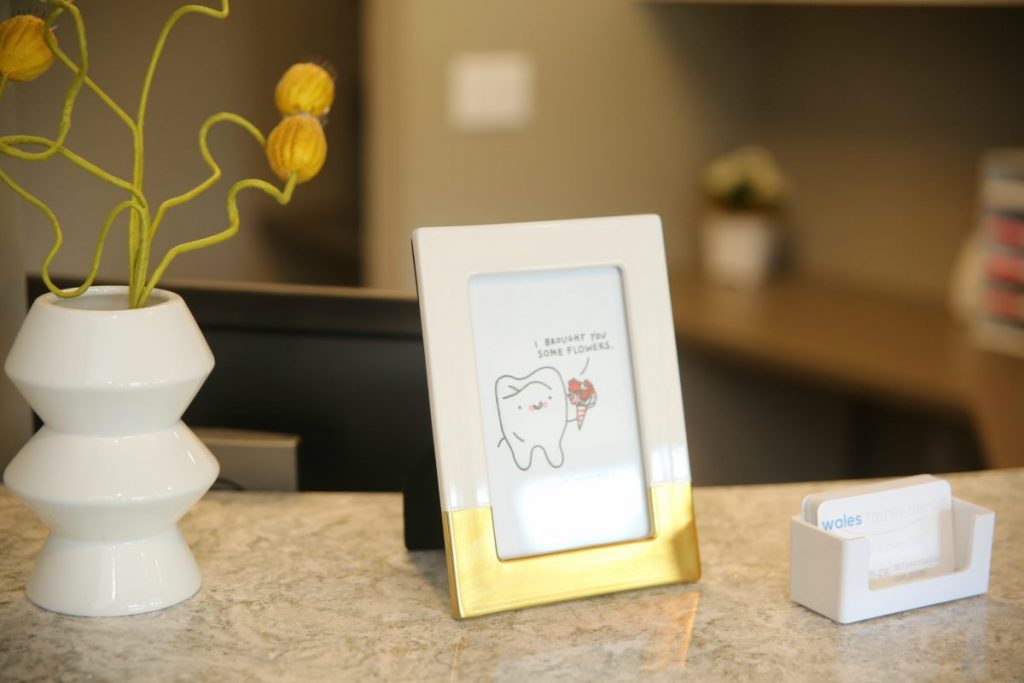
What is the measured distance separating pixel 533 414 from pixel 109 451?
30 cm

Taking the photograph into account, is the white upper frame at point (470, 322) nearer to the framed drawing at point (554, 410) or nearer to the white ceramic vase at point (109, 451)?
the framed drawing at point (554, 410)

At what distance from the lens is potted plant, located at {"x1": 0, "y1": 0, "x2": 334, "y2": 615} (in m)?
0.81

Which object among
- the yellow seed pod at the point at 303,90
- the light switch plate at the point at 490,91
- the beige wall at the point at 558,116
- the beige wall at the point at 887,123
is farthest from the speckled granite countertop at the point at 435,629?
the beige wall at the point at 887,123

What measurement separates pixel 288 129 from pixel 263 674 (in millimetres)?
374

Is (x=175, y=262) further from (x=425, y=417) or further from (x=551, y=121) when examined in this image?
(x=551, y=121)

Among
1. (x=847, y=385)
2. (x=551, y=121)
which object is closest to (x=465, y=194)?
(x=551, y=121)

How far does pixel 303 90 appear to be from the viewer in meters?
0.88

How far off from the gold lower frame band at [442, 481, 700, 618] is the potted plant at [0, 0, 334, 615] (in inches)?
7.8

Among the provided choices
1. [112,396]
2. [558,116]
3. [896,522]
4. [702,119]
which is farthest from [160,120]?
[702,119]

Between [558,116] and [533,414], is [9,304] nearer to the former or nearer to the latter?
[533,414]

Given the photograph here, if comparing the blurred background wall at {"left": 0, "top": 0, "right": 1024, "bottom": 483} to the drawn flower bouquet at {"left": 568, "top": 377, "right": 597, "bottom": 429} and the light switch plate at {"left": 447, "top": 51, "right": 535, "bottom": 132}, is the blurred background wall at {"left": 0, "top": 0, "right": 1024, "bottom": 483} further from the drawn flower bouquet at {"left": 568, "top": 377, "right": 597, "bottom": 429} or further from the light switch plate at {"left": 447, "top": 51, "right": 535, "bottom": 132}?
the drawn flower bouquet at {"left": 568, "top": 377, "right": 597, "bottom": 429}

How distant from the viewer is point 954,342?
2520mm

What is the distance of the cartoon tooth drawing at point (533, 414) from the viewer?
0.89 m

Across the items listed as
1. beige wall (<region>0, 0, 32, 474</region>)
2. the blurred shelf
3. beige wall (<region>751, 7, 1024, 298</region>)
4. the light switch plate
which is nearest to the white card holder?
beige wall (<region>0, 0, 32, 474</region>)
